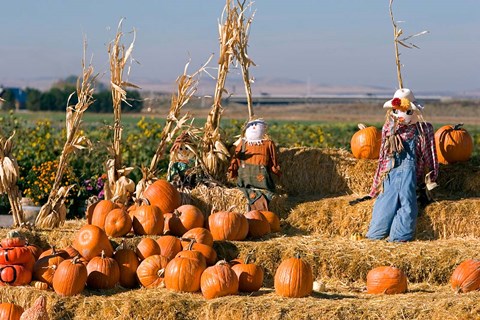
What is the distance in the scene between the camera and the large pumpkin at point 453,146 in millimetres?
9375

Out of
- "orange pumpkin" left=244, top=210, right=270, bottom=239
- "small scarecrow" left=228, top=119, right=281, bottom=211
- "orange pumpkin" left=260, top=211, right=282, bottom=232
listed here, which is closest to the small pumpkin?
"orange pumpkin" left=244, top=210, right=270, bottom=239

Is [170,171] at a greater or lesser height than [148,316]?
greater

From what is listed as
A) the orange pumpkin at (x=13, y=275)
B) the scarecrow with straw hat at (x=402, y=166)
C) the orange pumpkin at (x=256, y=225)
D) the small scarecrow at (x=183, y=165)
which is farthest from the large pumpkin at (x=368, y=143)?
the orange pumpkin at (x=13, y=275)

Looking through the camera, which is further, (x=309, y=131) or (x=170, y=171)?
(x=309, y=131)

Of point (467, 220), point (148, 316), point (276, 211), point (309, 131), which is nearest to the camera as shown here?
point (148, 316)

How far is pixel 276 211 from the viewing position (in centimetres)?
926

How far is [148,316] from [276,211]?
299cm

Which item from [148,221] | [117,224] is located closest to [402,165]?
[148,221]

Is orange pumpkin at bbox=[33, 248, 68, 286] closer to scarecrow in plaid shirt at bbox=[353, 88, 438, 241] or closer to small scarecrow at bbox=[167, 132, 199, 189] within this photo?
small scarecrow at bbox=[167, 132, 199, 189]

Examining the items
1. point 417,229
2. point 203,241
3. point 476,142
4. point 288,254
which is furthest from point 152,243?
point 476,142

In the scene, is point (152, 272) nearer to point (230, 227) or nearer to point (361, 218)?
point (230, 227)

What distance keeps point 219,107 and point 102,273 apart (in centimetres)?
301

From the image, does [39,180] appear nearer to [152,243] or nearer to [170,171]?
[170,171]

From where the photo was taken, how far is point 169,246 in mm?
7695
